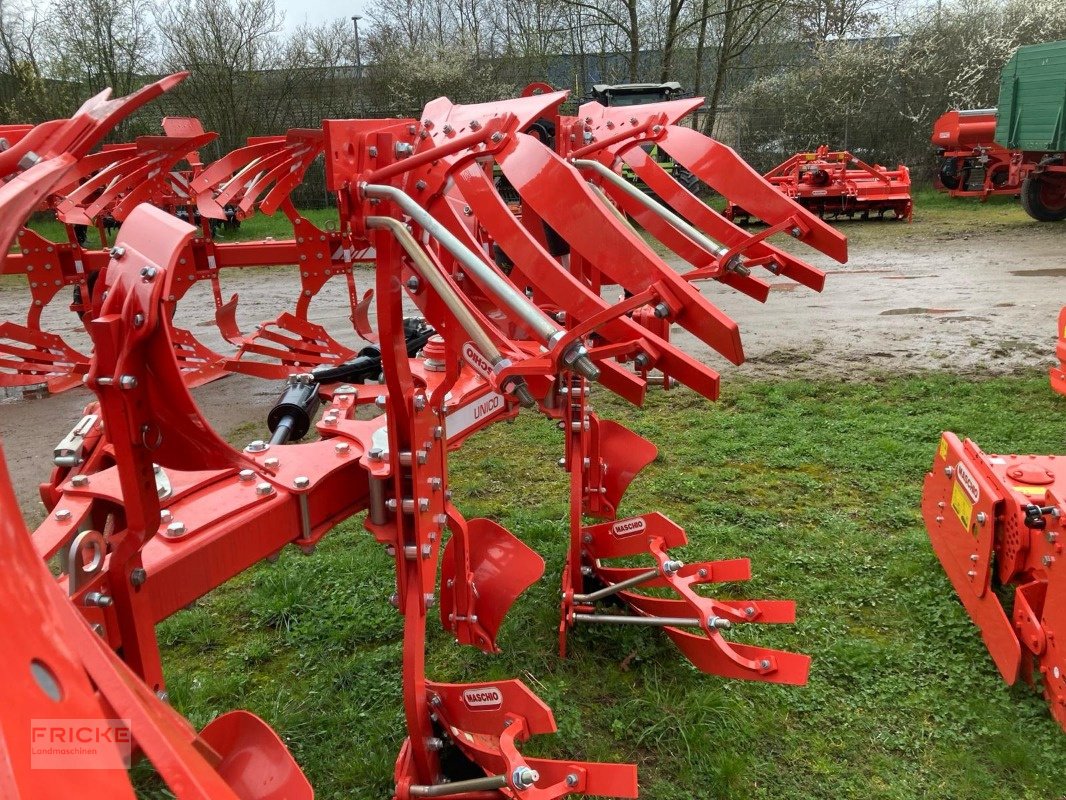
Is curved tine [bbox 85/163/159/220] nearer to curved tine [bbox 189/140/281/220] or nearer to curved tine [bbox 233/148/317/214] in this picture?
curved tine [bbox 189/140/281/220]

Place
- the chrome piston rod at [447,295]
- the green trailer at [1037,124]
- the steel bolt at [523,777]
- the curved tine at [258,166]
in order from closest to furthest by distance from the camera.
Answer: the chrome piston rod at [447,295] → the steel bolt at [523,777] → the curved tine at [258,166] → the green trailer at [1037,124]

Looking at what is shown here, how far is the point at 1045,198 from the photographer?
1390 cm

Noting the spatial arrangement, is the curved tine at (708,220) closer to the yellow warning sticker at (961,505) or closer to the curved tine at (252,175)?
the yellow warning sticker at (961,505)

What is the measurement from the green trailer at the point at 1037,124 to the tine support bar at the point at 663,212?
13275 mm

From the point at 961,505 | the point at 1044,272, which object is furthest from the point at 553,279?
the point at 1044,272

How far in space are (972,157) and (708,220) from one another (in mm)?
16514

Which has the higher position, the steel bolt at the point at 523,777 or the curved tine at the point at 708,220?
the curved tine at the point at 708,220

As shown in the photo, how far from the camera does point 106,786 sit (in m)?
0.65

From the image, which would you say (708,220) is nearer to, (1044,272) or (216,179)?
(216,179)

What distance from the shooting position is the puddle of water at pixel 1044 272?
9561 mm

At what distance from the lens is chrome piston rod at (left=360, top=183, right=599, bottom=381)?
166cm

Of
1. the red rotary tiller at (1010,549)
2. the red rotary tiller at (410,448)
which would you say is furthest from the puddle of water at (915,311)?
the red rotary tiller at (410,448)

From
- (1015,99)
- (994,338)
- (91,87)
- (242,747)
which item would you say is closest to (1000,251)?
(1015,99)

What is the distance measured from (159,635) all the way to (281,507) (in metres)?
1.86
